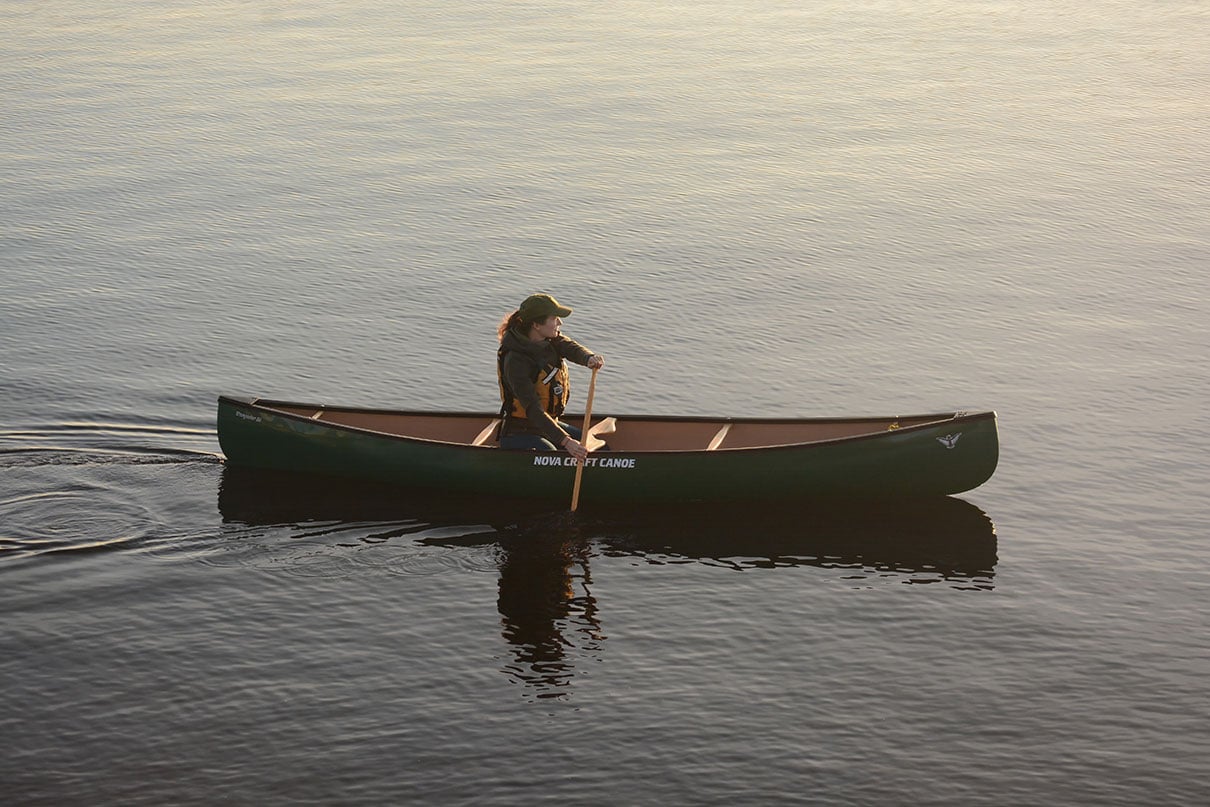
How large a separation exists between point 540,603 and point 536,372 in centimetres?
222

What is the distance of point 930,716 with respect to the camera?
12.3 meters

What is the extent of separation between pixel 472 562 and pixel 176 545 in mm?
2479

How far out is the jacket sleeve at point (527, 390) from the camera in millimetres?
15281

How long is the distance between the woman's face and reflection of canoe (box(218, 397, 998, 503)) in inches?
41.1

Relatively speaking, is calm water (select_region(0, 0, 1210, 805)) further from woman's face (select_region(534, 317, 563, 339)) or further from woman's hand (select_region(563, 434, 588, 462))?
woman's face (select_region(534, 317, 563, 339))

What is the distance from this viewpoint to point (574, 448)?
15.2 meters

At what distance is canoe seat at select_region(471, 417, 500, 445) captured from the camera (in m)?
16.3

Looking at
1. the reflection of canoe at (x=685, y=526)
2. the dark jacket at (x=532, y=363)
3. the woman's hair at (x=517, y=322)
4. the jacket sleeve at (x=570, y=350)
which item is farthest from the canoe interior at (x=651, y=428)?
the woman's hair at (x=517, y=322)

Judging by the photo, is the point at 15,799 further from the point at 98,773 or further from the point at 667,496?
the point at 667,496

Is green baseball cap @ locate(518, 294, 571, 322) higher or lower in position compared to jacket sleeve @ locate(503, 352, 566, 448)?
higher

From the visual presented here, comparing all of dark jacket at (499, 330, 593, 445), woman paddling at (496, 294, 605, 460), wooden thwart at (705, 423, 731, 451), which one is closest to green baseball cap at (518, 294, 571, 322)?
woman paddling at (496, 294, 605, 460)

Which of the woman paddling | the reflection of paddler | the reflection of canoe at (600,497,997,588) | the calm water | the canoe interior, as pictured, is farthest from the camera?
the canoe interior

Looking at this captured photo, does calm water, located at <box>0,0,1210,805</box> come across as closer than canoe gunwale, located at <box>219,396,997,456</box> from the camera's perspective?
Yes

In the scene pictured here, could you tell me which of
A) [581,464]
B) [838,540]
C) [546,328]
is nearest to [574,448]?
[581,464]
